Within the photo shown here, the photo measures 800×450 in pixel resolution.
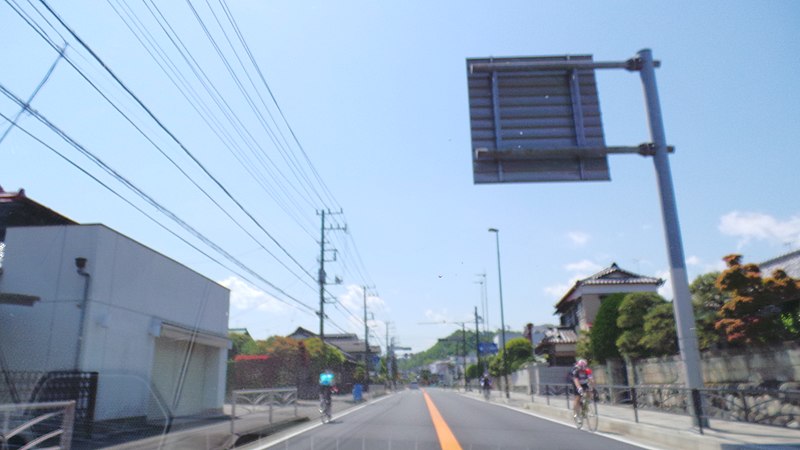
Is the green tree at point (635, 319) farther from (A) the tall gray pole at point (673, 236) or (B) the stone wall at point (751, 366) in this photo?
(A) the tall gray pole at point (673, 236)

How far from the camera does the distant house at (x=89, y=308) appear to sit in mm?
13852

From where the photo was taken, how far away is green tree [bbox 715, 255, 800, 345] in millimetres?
12281

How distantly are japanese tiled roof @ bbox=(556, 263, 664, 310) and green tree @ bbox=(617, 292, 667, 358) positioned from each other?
502 inches

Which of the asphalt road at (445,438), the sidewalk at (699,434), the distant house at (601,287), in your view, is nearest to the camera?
the sidewalk at (699,434)

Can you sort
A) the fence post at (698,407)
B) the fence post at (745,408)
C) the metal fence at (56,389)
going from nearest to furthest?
the fence post at (698,407), the fence post at (745,408), the metal fence at (56,389)

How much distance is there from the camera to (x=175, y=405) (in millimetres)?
18969

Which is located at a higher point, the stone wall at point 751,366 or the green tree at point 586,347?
the green tree at point 586,347

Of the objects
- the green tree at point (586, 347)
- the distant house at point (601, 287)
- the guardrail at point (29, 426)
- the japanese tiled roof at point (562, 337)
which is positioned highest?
the distant house at point (601, 287)

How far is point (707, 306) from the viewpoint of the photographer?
14.8 meters

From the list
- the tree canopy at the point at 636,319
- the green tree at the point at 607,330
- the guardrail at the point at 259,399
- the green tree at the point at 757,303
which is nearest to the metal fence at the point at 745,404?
the green tree at the point at 757,303

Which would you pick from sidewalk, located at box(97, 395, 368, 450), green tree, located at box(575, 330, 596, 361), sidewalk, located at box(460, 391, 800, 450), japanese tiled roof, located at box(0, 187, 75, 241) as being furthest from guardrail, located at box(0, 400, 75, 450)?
green tree, located at box(575, 330, 596, 361)

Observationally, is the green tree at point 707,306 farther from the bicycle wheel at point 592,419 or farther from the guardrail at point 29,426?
the guardrail at point 29,426

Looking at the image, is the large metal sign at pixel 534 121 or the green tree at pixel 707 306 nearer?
Result: the large metal sign at pixel 534 121

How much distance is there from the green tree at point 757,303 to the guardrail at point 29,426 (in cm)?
1357
